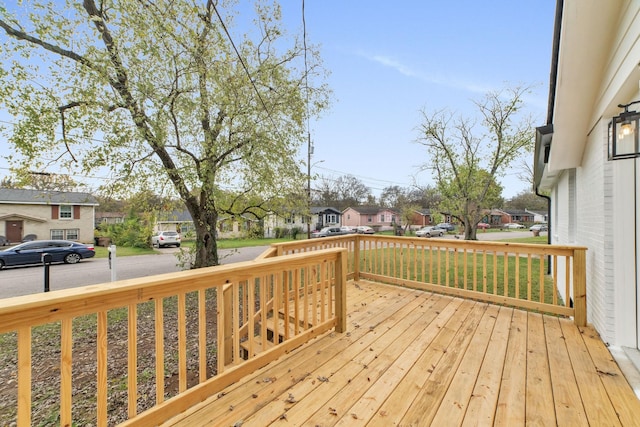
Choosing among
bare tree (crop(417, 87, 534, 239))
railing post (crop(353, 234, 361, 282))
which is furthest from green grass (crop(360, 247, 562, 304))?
bare tree (crop(417, 87, 534, 239))

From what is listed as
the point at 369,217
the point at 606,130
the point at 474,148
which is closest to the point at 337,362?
the point at 606,130

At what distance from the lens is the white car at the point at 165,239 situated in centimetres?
1986

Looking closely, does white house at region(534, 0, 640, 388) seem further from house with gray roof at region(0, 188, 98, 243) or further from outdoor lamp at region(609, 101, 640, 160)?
house with gray roof at region(0, 188, 98, 243)

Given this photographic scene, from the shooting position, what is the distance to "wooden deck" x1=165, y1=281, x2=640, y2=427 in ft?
5.67

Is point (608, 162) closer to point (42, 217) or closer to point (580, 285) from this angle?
point (580, 285)

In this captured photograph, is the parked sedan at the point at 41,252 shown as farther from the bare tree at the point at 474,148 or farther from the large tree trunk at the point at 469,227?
the large tree trunk at the point at 469,227

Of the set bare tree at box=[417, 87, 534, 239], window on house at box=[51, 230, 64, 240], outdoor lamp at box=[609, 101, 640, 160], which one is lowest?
window on house at box=[51, 230, 64, 240]

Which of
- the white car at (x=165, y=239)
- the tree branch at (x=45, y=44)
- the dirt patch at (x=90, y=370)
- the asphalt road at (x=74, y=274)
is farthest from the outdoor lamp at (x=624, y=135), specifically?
the white car at (x=165, y=239)

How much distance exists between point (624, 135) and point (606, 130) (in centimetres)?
70

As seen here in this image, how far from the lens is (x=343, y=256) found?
116 inches

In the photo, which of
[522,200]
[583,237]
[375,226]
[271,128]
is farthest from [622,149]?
Result: [522,200]

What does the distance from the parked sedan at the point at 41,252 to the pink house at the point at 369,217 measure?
30.7 m

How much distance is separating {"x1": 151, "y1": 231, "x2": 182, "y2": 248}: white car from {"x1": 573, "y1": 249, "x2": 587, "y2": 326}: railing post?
70.5 ft

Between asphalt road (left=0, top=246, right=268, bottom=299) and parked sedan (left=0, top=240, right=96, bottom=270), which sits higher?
parked sedan (left=0, top=240, right=96, bottom=270)
